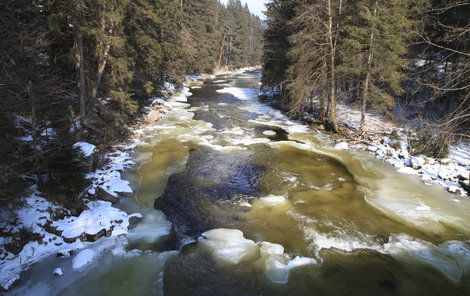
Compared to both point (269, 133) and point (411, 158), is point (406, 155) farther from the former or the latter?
point (269, 133)

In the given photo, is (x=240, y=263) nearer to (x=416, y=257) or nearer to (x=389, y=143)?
(x=416, y=257)

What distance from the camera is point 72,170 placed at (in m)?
9.78

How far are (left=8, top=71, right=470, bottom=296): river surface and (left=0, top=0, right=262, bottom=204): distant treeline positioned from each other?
247 centimetres

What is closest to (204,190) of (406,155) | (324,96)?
(406,155)

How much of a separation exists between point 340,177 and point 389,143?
561 cm

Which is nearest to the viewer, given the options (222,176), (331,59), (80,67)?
(222,176)

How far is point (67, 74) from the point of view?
51.0 feet

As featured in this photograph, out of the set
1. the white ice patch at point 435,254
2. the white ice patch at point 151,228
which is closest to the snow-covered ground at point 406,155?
the white ice patch at point 435,254

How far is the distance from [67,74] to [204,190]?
30.3 ft

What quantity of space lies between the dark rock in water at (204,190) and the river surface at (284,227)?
39 mm

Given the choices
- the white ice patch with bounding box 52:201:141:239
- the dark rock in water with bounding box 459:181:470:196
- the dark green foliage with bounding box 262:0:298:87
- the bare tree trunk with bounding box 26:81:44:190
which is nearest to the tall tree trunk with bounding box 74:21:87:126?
the bare tree trunk with bounding box 26:81:44:190

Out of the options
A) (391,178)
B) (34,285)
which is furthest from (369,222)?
(34,285)

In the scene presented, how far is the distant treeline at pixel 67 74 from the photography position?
21.1ft

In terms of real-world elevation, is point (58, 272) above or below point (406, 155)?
above
